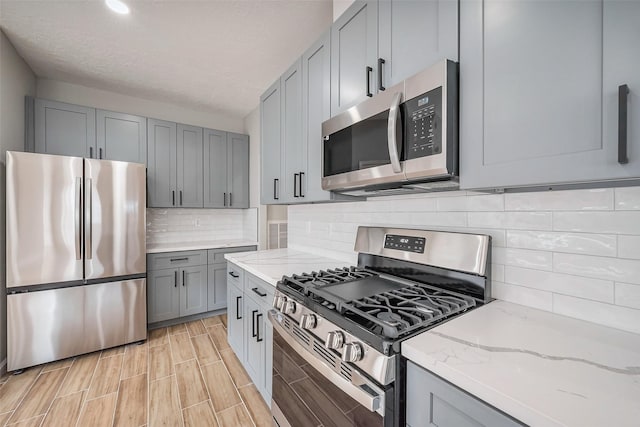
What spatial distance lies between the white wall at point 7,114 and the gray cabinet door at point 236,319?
1.76 m

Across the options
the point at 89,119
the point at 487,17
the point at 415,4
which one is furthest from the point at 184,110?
the point at 487,17

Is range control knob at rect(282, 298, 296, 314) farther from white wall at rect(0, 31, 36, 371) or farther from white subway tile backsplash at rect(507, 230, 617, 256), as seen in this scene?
white wall at rect(0, 31, 36, 371)

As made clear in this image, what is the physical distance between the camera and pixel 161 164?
3262 mm

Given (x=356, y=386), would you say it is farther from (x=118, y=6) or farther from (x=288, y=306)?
(x=118, y=6)

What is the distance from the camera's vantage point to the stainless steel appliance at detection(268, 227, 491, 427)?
31.9 inches

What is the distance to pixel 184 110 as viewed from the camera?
3730 millimetres

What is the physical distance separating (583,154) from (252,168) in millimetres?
3590

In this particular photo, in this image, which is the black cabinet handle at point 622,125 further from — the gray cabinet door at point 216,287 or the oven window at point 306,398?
the gray cabinet door at point 216,287

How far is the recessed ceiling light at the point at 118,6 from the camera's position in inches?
74.0

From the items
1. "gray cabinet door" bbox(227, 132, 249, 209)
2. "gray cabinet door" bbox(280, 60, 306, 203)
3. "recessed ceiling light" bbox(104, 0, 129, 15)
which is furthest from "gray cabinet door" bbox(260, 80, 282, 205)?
"gray cabinet door" bbox(227, 132, 249, 209)

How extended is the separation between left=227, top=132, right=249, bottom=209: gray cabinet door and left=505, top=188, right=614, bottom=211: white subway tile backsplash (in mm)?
3356

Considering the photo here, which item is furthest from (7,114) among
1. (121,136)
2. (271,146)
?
(271,146)

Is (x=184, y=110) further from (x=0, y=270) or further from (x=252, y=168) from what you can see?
(x=0, y=270)

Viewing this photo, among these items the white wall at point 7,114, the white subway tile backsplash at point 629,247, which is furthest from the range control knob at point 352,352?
the white wall at point 7,114
